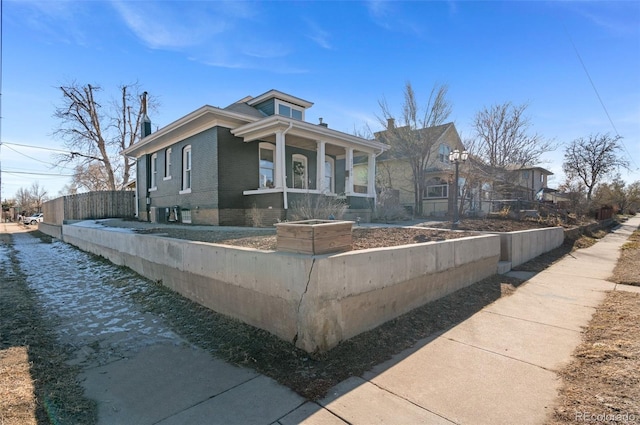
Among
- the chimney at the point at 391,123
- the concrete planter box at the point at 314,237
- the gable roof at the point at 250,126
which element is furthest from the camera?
the chimney at the point at 391,123

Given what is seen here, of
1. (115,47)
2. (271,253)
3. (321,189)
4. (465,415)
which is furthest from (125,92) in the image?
(465,415)

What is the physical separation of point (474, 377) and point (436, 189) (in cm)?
2120

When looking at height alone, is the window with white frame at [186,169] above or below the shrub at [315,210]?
above

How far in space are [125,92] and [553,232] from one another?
113 feet

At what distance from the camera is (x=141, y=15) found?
6.88m

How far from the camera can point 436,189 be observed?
22406 millimetres

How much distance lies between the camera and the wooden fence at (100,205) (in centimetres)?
1881

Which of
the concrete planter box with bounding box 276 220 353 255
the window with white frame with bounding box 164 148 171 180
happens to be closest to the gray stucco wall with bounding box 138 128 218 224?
the window with white frame with bounding box 164 148 171 180

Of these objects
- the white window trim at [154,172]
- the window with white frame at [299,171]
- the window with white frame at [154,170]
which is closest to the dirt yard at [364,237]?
the window with white frame at [299,171]

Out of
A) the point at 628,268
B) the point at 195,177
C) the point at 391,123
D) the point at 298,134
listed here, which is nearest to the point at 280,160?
the point at 298,134

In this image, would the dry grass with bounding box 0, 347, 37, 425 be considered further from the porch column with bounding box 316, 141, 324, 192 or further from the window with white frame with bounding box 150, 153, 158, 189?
the window with white frame with bounding box 150, 153, 158, 189

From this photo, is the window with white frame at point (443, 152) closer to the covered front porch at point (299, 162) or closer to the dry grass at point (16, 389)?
the covered front porch at point (299, 162)

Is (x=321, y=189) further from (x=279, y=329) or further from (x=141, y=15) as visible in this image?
(x=279, y=329)

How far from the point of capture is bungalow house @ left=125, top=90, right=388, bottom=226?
37.1ft
